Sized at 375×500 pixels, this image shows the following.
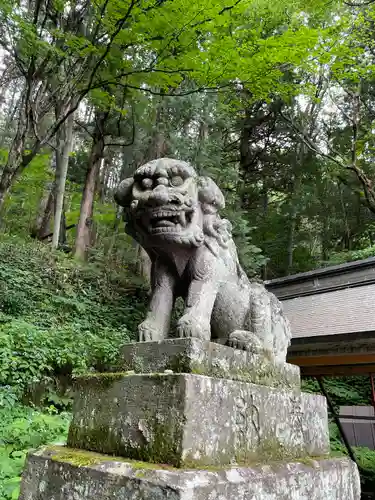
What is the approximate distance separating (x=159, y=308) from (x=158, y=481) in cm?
94

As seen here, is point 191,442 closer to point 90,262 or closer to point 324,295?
point 324,295

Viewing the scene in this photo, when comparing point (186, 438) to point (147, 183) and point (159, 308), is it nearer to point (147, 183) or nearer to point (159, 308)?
point (159, 308)

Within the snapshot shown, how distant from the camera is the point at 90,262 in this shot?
1019cm

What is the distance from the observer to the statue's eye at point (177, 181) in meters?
2.13

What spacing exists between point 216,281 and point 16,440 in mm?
2698

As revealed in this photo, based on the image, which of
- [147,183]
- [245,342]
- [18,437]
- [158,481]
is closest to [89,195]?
[18,437]

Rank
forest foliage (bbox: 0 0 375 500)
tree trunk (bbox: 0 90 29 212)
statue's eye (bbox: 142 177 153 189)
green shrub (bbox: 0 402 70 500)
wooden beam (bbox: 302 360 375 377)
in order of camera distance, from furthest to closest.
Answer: wooden beam (bbox: 302 360 375 377) < forest foliage (bbox: 0 0 375 500) < tree trunk (bbox: 0 90 29 212) < green shrub (bbox: 0 402 70 500) < statue's eye (bbox: 142 177 153 189)

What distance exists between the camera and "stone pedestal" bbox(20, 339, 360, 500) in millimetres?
1431

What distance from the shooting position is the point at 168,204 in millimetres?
2021

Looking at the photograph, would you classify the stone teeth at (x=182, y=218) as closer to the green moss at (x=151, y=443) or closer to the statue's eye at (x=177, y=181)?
the statue's eye at (x=177, y=181)

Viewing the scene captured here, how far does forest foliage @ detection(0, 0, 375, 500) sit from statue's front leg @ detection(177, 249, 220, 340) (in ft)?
5.14

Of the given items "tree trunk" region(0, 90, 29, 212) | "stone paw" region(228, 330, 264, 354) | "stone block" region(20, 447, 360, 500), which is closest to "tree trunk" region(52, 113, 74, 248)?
"tree trunk" region(0, 90, 29, 212)

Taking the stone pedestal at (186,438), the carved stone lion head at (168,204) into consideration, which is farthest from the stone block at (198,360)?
the carved stone lion head at (168,204)

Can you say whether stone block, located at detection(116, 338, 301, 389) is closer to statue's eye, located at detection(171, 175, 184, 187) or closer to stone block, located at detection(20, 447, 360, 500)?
stone block, located at detection(20, 447, 360, 500)
